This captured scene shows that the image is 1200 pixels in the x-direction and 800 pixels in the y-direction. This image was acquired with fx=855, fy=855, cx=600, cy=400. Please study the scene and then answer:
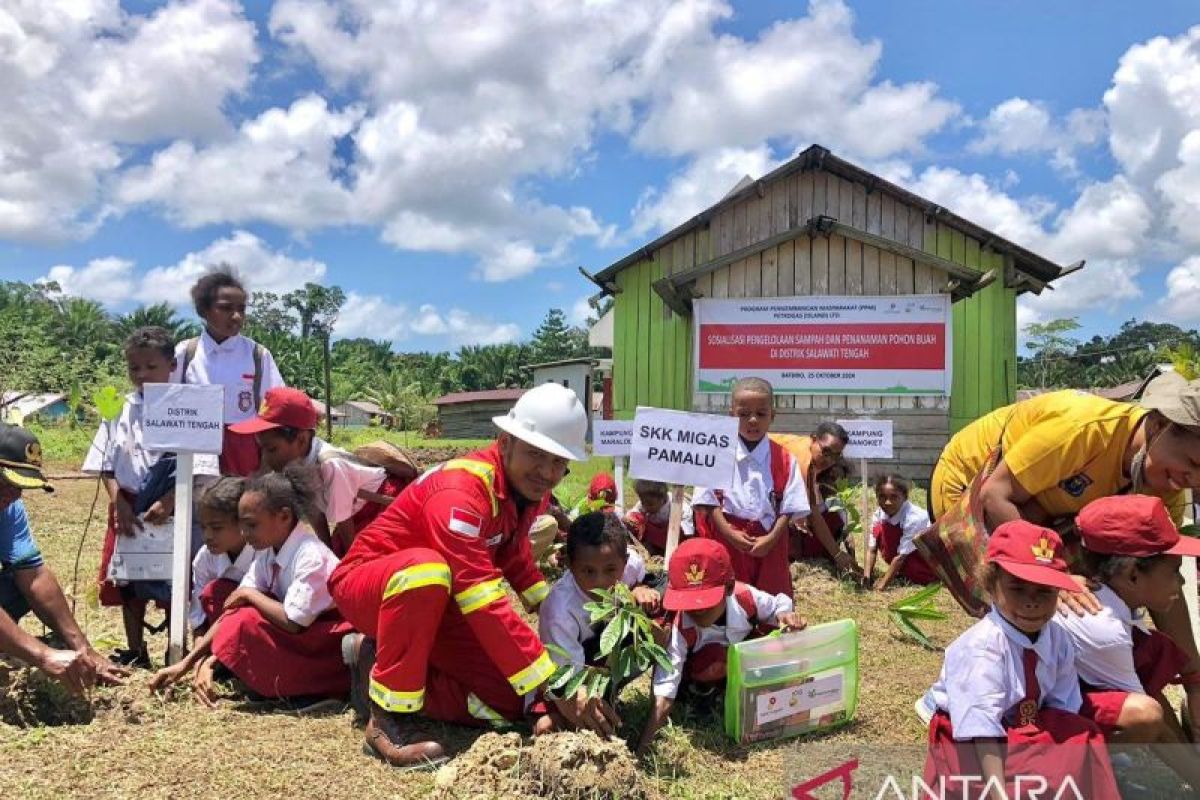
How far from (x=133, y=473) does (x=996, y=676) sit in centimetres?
390

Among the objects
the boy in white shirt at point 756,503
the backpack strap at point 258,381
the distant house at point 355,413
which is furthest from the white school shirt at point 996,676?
the distant house at point 355,413

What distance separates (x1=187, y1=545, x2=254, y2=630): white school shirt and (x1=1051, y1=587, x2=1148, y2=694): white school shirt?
324cm

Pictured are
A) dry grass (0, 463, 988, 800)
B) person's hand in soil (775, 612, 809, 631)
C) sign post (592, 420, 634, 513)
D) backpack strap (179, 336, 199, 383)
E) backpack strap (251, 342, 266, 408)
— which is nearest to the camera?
→ dry grass (0, 463, 988, 800)

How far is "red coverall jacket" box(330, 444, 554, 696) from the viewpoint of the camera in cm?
281

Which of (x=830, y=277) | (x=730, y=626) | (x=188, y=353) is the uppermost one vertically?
(x=830, y=277)

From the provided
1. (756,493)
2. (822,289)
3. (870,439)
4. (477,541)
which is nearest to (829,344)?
(822,289)

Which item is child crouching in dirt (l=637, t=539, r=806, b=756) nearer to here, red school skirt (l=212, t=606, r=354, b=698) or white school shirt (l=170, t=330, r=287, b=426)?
red school skirt (l=212, t=606, r=354, b=698)

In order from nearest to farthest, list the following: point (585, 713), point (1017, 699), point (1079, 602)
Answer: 1. point (1017, 699)
2. point (1079, 602)
3. point (585, 713)

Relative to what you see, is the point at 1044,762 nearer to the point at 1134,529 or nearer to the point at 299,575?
the point at 1134,529

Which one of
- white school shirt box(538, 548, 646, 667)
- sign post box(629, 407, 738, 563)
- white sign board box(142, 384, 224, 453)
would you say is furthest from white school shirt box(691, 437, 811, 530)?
white sign board box(142, 384, 224, 453)

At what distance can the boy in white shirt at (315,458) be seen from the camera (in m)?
3.82

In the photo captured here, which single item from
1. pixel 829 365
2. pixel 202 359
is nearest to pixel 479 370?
pixel 829 365

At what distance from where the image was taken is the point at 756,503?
4418mm

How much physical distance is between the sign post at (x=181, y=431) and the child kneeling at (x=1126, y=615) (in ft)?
11.3
